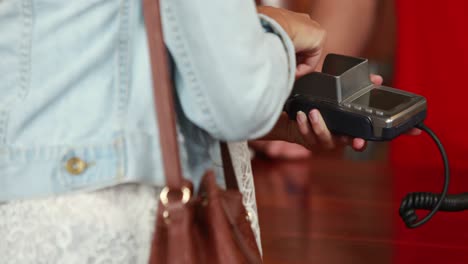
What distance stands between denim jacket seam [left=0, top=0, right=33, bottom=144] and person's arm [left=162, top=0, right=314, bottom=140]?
0.42 feet

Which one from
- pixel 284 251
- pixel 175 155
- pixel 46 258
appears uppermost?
pixel 175 155

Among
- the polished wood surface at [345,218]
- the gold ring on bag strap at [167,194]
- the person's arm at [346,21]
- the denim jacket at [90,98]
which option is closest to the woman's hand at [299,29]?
the denim jacket at [90,98]

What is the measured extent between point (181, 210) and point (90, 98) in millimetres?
133

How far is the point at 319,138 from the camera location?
91 centimetres

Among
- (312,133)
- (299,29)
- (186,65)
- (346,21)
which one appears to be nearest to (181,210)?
(186,65)

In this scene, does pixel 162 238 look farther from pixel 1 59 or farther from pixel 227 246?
pixel 1 59

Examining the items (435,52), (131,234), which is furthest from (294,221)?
(131,234)

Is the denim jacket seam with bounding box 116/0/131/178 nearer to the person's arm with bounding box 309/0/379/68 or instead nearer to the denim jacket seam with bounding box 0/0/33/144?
the denim jacket seam with bounding box 0/0/33/144

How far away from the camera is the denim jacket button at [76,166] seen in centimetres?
61

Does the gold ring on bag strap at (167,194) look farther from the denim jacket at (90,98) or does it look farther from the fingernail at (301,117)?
the fingernail at (301,117)

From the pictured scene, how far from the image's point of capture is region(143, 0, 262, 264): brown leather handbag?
0.58 m

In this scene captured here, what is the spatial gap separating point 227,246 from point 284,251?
1.16 metres

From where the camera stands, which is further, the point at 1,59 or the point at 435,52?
the point at 435,52

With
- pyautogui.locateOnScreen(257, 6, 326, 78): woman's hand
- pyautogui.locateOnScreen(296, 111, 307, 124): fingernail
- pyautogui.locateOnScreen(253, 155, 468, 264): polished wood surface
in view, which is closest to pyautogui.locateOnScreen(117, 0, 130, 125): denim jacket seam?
pyautogui.locateOnScreen(257, 6, 326, 78): woman's hand
